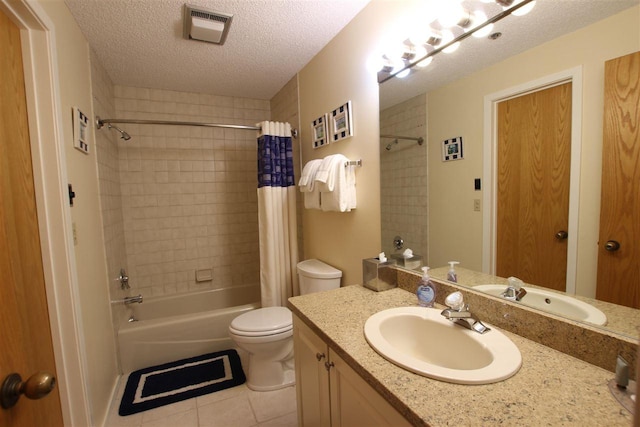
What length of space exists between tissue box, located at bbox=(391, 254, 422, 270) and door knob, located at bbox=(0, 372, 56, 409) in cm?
132

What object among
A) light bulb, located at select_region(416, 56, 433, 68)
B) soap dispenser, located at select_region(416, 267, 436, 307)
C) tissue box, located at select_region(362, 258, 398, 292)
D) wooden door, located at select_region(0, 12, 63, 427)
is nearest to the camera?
wooden door, located at select_region(0, 12, 63, 427)

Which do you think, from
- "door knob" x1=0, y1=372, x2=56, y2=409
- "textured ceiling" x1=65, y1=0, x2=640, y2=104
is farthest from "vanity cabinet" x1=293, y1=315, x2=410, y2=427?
"textured ceiling" x1=65, y1=0, x2=640, y2=104

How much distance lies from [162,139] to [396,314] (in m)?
2.68

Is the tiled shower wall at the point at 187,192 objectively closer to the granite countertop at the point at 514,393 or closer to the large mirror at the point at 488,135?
the large mirror at the point at 488,135

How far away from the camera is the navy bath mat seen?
1.84 m

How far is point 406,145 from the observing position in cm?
146

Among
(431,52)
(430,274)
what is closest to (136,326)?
(430,274)

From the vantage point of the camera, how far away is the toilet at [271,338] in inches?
72.2

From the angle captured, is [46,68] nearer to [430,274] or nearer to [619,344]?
[430,274]

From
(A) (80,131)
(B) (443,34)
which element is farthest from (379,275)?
(A) (80,131)

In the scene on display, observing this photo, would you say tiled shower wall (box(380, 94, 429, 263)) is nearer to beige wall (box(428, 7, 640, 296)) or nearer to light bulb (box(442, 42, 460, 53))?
beige wall (box(428, 7, 640, 296))

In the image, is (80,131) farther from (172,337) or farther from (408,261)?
Answer: (408,261)

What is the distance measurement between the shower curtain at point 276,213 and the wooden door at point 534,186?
162cm

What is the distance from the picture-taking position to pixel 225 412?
1.75 meters
